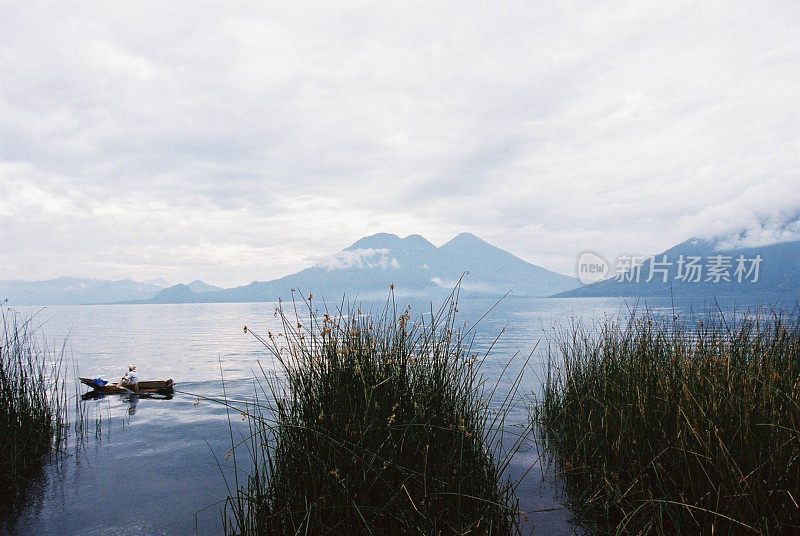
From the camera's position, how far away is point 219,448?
24.0ft

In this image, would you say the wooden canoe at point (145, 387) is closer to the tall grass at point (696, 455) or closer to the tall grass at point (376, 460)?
the tall grass at point (376, 460)

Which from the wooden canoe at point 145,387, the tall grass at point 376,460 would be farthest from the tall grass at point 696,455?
the wooden canoe at point 145,387

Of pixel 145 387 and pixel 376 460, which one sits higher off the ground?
pixel 376 460

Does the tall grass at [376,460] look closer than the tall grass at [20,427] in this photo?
Yes

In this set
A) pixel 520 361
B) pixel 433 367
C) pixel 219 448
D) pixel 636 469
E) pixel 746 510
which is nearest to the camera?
pixel 746 510

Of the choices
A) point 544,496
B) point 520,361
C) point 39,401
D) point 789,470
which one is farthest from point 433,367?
point 520,361

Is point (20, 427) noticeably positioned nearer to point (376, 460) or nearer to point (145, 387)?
point (376, 460)

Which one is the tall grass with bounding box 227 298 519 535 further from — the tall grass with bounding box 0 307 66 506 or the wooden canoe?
the wooden canoe

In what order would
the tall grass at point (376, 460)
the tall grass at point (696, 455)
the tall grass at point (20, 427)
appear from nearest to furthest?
the tall grass at point (696, 455) → the tall grass at point (376, 460) → the tall grass at point (20, 427)

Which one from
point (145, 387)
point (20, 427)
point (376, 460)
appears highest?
point (376, 460)

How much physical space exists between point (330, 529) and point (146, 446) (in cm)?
621

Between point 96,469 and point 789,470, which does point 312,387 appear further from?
point 96,469

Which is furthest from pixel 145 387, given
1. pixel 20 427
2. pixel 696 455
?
pixel 696 455

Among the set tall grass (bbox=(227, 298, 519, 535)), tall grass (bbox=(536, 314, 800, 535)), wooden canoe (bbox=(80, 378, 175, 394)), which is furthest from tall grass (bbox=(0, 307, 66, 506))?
tall grass (bbox=(536, 314, 800, 535))
